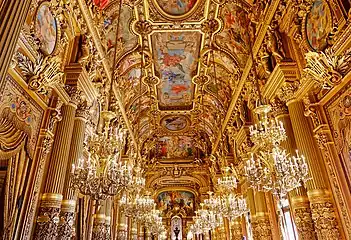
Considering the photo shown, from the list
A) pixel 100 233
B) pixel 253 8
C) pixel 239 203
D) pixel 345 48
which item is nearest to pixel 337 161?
pixel 345 48

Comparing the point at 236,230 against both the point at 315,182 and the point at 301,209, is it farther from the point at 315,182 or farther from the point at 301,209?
the point at 315,182

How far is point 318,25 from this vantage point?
6480 millimetres

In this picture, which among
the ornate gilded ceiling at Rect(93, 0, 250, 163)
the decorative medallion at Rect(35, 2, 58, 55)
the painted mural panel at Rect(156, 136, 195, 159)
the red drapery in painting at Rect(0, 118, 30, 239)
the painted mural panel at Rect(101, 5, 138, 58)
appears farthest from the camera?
the painted mural panel at Rect(156, 136, 195, 159)

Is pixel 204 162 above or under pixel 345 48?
above

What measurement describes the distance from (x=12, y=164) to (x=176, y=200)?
23.2 metres

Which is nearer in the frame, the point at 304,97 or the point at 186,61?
the point at 304,97

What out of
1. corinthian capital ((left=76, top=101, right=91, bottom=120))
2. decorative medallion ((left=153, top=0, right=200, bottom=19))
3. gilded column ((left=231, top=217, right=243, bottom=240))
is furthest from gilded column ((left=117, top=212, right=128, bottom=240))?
decorative medallion ((left=153, top=0, right=200, bottom=19))

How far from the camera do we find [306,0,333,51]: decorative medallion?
20.0 ft

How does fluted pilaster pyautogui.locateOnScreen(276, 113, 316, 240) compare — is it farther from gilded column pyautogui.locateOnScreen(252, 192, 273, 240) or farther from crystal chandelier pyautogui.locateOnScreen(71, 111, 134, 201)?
crystal chandelier pyautogui.locateOnScreen(71, 111, 134, 201)

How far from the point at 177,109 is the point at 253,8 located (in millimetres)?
8858

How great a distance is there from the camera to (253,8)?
31.7ft

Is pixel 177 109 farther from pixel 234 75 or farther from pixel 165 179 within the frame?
A: pixel 165 179

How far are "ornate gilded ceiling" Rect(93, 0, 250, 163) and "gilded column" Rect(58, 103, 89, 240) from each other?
78.0 inches

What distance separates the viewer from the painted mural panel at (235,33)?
10.3m
